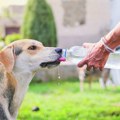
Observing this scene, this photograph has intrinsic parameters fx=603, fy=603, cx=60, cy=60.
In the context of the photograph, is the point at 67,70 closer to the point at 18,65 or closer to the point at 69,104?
the point at 69,104

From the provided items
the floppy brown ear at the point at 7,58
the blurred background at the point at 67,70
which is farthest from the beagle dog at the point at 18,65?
the blurred background at the point at 67,70

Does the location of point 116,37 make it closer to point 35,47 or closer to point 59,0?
point 35,47

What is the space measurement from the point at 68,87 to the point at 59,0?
329 inches

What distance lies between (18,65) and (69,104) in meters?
5.58

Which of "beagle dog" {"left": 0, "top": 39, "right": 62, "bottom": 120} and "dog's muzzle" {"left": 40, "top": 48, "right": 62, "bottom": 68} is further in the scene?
"dog's muzzle" {"left": 40, "top": 48, "right": 62, "bottom": 68}

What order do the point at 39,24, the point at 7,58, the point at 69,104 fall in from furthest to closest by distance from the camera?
→ the point at 39,24 < the point at 69,104 < the point at 7,58

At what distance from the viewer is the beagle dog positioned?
17.9ft

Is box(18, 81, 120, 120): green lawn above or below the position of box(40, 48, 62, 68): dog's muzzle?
below

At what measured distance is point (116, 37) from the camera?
481cm

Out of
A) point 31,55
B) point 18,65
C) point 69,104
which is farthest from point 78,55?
point 69,104

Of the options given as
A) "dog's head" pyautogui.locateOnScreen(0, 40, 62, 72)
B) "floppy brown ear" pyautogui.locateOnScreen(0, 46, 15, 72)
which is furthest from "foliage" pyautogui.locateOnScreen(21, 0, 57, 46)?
"floppy brown ear" pyautogui.locateOnScreen(0, 46, 15, 72)

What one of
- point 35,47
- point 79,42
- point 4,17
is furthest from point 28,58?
point 4,17

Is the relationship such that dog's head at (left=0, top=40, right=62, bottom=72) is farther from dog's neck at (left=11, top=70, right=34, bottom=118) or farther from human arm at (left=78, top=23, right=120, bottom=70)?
human arm at (left=78, top=23, right=120, bottom=70)

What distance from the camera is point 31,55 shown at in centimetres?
576
